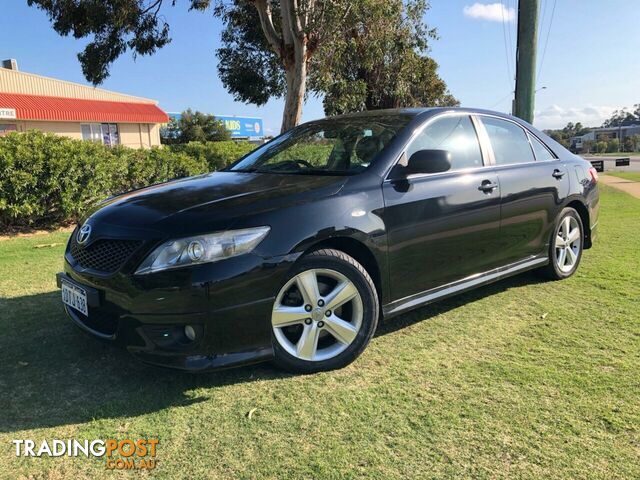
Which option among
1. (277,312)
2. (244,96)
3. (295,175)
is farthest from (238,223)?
(244,96)

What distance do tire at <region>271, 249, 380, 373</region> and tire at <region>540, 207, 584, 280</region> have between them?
231cm

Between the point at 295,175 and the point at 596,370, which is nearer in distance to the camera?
the point at 596,370

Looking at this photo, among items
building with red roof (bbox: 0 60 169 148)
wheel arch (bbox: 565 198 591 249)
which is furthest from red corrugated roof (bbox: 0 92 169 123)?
wheel arch (bbox: 565 198 591 249)

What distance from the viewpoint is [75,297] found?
3.06 meters

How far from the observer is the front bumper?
8.54ft

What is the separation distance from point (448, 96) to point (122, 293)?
37974 mm

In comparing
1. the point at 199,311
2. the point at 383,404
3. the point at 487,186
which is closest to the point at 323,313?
the point at 383,404

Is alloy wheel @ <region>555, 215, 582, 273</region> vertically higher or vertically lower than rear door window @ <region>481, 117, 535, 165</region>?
lower

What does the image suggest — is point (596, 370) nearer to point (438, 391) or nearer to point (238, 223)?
point (438, 391)

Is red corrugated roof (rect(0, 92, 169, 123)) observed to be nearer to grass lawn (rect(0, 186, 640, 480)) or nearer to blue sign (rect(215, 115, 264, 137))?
blue sign (rect(215, 115, 264, 137))

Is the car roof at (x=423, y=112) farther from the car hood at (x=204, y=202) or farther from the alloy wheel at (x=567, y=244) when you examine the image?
the alloy wheel at (x=567, y=244)

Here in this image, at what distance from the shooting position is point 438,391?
283 cm

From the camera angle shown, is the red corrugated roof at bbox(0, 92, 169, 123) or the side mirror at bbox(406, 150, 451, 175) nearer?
the side mirror at bbox(406, 150, 451, 175)

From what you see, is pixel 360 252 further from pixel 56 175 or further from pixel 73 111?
pixel 73 111
